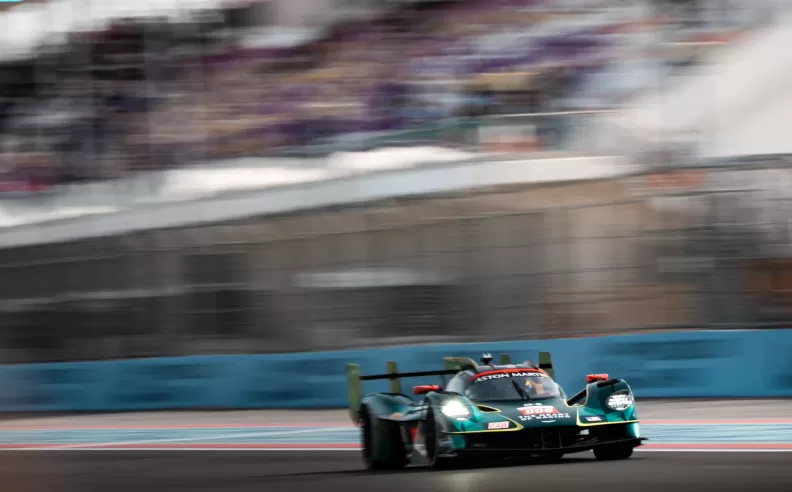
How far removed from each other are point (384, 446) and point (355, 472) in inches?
12.1

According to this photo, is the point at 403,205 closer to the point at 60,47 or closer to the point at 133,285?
the point at 133,285

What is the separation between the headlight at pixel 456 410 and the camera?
905 centimetres

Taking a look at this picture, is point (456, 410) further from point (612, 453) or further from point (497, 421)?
point (612, 453)

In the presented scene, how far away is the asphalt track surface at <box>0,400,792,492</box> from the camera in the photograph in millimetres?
7957

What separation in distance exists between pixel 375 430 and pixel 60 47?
56.3 feet

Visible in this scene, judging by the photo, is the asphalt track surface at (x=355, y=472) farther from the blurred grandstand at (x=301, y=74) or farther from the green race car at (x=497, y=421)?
the blurred grandstand at (x=301, y=74)

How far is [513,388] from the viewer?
9562mm

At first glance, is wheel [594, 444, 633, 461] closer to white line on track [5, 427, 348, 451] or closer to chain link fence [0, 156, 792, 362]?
white line on track [5, 427, 348, 451]

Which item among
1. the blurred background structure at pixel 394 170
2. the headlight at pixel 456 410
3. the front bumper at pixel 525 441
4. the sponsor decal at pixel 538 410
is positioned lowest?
the front bumper at pixel 525 441

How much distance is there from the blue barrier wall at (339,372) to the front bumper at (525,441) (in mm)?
6495

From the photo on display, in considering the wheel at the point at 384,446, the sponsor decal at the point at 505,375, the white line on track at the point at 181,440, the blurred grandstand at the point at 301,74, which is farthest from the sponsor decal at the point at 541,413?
the blurred grandstand at the point at 301,74

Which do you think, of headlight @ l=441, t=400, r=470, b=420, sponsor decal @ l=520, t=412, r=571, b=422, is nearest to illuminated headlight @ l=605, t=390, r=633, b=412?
sponsor decal @ l=520, t=412, r=571, b=422

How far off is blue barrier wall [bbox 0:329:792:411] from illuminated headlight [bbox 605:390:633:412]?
6.01 meters

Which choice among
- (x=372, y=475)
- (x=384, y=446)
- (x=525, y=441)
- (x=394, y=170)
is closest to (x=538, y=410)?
(x=525, y=441)
